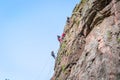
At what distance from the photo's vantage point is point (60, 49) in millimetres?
29734

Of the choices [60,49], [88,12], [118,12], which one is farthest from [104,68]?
[60,49]

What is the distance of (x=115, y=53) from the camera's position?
70.7 feet

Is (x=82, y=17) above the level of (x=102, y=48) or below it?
above

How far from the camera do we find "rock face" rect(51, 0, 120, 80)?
21.3 meters

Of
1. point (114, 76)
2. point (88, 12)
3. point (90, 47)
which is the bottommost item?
point (114, 76)

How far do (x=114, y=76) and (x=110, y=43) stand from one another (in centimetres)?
270

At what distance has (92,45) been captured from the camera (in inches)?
928

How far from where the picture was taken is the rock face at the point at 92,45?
21.3 metres

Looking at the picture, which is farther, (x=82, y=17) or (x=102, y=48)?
(x=82, y=17)

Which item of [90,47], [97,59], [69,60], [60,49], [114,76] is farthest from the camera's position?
[60,49]

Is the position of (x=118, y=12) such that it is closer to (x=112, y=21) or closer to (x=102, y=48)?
(x=112, y=21)

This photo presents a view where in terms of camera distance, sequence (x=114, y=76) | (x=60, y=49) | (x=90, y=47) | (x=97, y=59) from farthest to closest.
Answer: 1. (x=60, y=49)
2. (x=90, y=47)
3. (x=97, y=59)
4. (x=114, y=76)

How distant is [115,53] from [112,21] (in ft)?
10.7

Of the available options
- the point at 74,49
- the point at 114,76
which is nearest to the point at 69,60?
the point at 74,49
